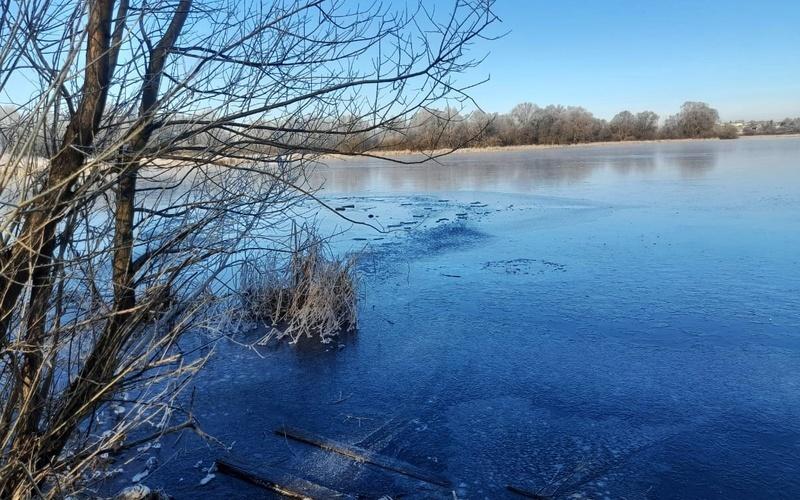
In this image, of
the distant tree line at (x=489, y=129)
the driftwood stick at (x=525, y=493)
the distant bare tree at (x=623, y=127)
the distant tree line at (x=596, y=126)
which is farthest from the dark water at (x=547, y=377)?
the distant bare tree at (x=623, y=127)

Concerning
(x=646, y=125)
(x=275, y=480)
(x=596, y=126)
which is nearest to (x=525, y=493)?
(x=275, y=480)

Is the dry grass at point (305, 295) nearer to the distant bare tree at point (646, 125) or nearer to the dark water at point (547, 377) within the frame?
the dark water at point (547, 377)

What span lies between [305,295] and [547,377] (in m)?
3.51

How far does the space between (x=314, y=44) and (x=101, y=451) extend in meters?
2.18

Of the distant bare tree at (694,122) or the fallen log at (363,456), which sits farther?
the distant bare tree at (694,122)

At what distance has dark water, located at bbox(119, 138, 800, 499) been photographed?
4215mm

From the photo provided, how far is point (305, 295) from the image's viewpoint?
7891 millimetres

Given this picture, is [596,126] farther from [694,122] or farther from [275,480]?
[275,480]

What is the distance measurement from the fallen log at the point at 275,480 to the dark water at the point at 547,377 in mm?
98

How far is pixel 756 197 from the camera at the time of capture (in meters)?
16.9

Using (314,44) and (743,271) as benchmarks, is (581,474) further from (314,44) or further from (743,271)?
(743,271)

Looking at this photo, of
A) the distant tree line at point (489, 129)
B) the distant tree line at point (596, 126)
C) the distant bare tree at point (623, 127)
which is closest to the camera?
the distant tree line at point (489, 129)

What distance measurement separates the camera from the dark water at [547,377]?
13.8 feet

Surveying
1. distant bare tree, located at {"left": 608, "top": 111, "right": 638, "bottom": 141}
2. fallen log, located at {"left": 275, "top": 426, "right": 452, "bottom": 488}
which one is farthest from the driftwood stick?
distant bare tree, located at {"left": 608, "top": 111, "right": 638, "bottom": 141}
